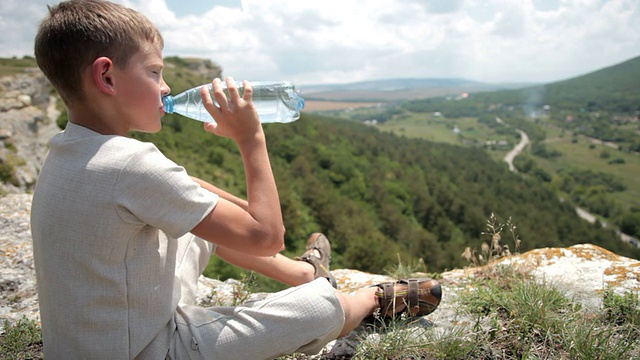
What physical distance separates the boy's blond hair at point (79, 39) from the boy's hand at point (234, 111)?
0.36 metres

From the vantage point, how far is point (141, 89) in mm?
→ 1714

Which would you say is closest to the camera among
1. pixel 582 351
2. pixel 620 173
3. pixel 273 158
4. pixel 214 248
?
pixel 582 351

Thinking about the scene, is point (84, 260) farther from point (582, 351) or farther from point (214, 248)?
point (582, 351)

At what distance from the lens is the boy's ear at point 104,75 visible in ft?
5.19

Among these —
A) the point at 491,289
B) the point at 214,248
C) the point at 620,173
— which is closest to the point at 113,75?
the point at 214,248

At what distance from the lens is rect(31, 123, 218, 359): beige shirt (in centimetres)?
155

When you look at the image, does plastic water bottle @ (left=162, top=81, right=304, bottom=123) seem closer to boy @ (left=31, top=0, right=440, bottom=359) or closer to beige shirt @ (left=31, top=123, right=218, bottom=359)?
boy @ (left=31, top=0, right=440, bottom=359)

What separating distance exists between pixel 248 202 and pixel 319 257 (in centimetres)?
151

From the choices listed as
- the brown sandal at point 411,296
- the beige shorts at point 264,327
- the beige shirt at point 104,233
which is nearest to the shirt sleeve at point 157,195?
the beige shirt at point 104,233

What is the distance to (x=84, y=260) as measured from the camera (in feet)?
5.26

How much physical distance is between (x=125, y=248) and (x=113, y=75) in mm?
677

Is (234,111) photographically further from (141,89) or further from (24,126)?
(24,126)

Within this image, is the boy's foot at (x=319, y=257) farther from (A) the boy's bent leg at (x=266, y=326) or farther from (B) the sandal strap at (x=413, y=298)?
(A) the boy's bent leg at (x=266, y=326)

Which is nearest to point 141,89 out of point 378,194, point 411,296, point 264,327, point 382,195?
point 264,327
